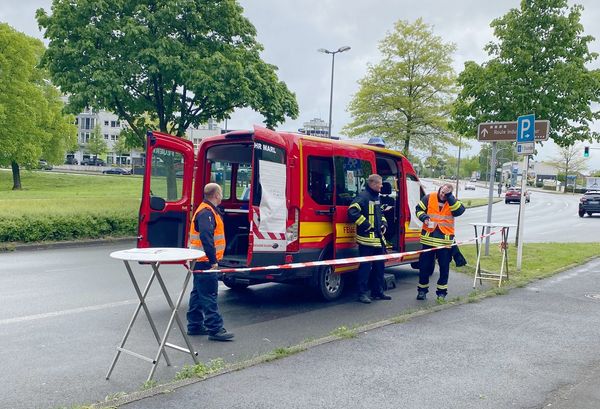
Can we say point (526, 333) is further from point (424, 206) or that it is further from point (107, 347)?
point (107, 347)

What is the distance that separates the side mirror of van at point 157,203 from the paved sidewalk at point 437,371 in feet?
10.6

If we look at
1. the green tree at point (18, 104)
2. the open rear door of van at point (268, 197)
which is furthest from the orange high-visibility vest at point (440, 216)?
the green tree at point (18, 104)

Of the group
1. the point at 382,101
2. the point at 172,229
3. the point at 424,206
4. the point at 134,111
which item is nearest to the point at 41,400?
the point at 172,229

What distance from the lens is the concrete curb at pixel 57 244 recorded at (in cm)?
1221

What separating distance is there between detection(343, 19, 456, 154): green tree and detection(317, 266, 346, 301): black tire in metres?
21.9

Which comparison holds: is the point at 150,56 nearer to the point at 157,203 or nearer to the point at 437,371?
the point at 157,203

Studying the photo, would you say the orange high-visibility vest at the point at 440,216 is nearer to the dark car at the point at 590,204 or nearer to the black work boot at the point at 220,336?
the black work boot at the point at 220,336

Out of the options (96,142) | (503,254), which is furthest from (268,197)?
(96,142)

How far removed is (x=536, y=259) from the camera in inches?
493

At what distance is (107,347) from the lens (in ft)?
18.3

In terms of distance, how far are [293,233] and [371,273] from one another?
5.58 ft

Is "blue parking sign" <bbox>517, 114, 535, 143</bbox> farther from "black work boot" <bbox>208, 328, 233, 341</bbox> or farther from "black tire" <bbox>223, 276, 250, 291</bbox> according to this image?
"black work boot" <bbox>208, 328, 233, 341</bbox>

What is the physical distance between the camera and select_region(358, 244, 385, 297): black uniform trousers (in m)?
8.02

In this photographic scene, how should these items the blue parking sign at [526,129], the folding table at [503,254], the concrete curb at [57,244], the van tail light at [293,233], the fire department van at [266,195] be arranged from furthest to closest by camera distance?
1. the concrete curb at [57,244]
2. the blue parking sign at [526,129]
3. the folding table at [503,254]
4. the van tail light at [293,233]
5. the fire department van at [266,195]
